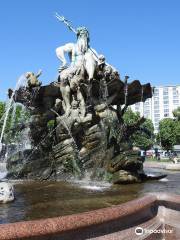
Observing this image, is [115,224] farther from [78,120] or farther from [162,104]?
[162,104]

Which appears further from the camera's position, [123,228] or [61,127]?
[61,127]

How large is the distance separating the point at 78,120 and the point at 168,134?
6433 centimetres

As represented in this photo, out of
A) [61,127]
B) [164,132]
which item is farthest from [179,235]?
[164,132]

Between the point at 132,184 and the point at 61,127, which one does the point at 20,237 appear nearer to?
the point at 132,184

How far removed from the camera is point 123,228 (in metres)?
5.77

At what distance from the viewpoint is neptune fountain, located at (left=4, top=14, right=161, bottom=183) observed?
508 inches

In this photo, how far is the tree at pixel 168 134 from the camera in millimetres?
75688

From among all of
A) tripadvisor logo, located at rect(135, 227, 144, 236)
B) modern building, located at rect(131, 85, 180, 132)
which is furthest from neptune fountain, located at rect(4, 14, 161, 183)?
modern building, located at rect(131, 85, 180, 132)

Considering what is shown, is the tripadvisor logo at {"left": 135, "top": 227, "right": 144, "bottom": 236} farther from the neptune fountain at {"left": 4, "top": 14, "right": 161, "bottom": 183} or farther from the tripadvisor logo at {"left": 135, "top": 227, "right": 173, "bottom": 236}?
the neptune fountain at {"left": 4, "top": 14, "right": 161, "bottom": 183}

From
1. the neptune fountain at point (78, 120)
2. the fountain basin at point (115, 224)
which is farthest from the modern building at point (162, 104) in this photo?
the fountain basin at point (115, 224)

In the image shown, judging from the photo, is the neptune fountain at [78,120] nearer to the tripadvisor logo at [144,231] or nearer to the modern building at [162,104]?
the tripadvisor logo at [144,231]

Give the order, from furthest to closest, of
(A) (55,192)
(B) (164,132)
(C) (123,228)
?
(B) (164,132) < (A) (55,192) < (C) (123,228)

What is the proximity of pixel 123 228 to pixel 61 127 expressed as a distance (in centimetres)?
805

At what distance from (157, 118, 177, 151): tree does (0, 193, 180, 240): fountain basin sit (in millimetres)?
69648
